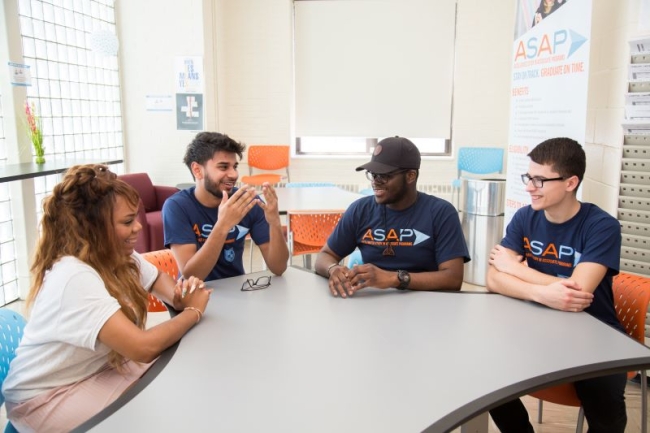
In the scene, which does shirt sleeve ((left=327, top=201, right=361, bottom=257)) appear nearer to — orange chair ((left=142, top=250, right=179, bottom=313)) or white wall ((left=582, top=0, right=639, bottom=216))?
orange chair ((left=142, top=250, right=179, bottom=313))

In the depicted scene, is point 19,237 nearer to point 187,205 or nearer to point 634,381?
point 187,205

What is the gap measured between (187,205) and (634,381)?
264cm

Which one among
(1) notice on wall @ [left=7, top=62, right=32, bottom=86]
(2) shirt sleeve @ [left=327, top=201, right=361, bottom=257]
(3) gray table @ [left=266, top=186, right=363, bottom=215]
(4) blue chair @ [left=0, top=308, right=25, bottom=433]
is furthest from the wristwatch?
(1) notice on wall @ [left=7, top=62, right=32, bottom=86]

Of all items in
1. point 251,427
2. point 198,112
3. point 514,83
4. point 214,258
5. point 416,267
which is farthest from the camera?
point 198,112

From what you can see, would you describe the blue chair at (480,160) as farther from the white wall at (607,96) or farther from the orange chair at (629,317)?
the orange chair at (629,317)

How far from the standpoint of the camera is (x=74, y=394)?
146 cm

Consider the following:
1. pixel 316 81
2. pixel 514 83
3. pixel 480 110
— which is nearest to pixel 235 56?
pixel 316 81

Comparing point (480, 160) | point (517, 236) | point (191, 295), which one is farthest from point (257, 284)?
point (480, 160)

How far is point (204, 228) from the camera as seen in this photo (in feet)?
7.79

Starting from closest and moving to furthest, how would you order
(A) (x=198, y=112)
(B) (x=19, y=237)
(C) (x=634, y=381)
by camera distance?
(C) (x=634, y=381), (B) (x=19, y=237), (A) (x=198, y=112)

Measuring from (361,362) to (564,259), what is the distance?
1.08 meters

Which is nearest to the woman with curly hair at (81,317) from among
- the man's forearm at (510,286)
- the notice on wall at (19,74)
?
the man's forearm at (510,286)

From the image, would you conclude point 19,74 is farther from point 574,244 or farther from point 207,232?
point 574,244

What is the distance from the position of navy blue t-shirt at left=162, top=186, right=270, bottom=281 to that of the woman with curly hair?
0.61 m
